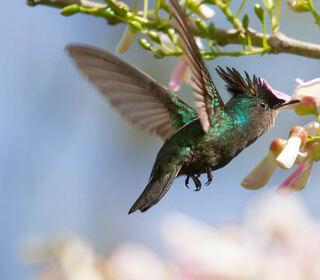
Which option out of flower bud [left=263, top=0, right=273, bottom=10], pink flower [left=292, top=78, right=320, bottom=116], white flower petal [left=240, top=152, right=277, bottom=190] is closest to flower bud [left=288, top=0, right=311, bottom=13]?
flower bud [left=263, top=0, right=273, bottom=10]

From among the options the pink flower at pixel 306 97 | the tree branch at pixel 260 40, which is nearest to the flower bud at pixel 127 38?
the tree branch at pixel 260 40

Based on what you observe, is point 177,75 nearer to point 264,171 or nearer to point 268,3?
point 268,3

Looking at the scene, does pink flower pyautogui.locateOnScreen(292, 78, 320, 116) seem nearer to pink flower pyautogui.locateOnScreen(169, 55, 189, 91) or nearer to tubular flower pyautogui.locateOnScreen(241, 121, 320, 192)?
tubular flower pyautogui.locateOnScreen(241, 121, 320, 192)

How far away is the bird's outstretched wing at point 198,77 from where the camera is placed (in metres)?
1.40

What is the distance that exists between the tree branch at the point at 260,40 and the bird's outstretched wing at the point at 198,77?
36cm

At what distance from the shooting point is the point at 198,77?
153cm

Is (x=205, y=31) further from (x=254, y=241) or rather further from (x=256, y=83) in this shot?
(x=254, y=241)

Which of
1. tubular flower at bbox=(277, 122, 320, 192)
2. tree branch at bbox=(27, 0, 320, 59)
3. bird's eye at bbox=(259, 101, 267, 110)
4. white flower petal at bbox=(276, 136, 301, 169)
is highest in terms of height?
tree branch at bbox=(27, 0, 320, 59)

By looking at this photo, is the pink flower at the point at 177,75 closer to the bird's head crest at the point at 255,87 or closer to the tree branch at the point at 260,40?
the tree branch at the point at 260,40

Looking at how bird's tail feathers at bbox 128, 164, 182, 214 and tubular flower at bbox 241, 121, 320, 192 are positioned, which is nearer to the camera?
bird's tail feathers at bbox 128, 164, 182, 214

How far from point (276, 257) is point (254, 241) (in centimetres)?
13

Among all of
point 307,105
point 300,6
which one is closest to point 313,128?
point 307,105

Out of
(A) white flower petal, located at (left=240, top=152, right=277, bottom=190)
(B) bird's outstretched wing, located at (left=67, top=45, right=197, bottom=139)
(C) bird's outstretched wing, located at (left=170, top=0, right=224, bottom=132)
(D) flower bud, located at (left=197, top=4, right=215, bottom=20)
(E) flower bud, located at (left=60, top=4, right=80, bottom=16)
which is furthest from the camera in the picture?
(D) flower bud, located at (left=197, top=4, right=215, bottom=20)

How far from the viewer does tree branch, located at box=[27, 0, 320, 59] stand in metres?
1.86
